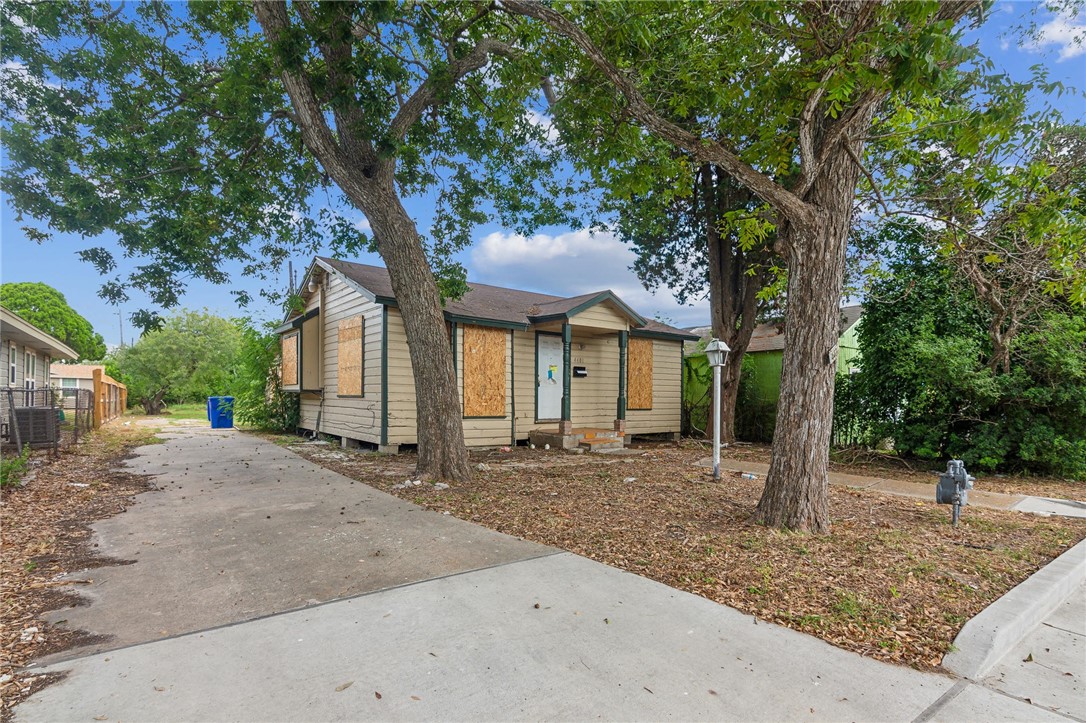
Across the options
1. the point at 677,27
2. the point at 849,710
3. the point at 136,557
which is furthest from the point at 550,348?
the point at 849,710

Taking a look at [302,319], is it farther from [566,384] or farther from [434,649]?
[434,649]

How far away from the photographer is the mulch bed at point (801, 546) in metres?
3.10

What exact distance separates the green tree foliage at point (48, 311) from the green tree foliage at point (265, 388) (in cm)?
3201

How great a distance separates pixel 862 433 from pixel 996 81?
296 inches

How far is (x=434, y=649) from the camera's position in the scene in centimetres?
269

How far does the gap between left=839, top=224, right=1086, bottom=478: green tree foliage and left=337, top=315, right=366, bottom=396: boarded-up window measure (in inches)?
365

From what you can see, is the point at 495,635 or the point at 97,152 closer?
the point at 495,635

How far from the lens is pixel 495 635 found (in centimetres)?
285

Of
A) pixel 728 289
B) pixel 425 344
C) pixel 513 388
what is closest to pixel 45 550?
pixel 425 344

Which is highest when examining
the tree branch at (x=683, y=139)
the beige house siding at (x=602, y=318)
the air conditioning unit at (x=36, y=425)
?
the tree branch at (x=683, y=139)

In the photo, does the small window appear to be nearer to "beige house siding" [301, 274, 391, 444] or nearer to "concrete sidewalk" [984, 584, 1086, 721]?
"beige house siding" [301, 274, 391, 444]

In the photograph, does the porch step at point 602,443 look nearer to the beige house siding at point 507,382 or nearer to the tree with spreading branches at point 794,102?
the beige house siding at point 507,382

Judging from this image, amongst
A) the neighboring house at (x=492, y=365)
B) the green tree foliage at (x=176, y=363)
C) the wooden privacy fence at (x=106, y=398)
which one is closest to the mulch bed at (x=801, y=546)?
the neighboring house at (x=492, y=365)

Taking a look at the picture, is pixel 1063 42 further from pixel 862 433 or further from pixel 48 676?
pixel 48 676
